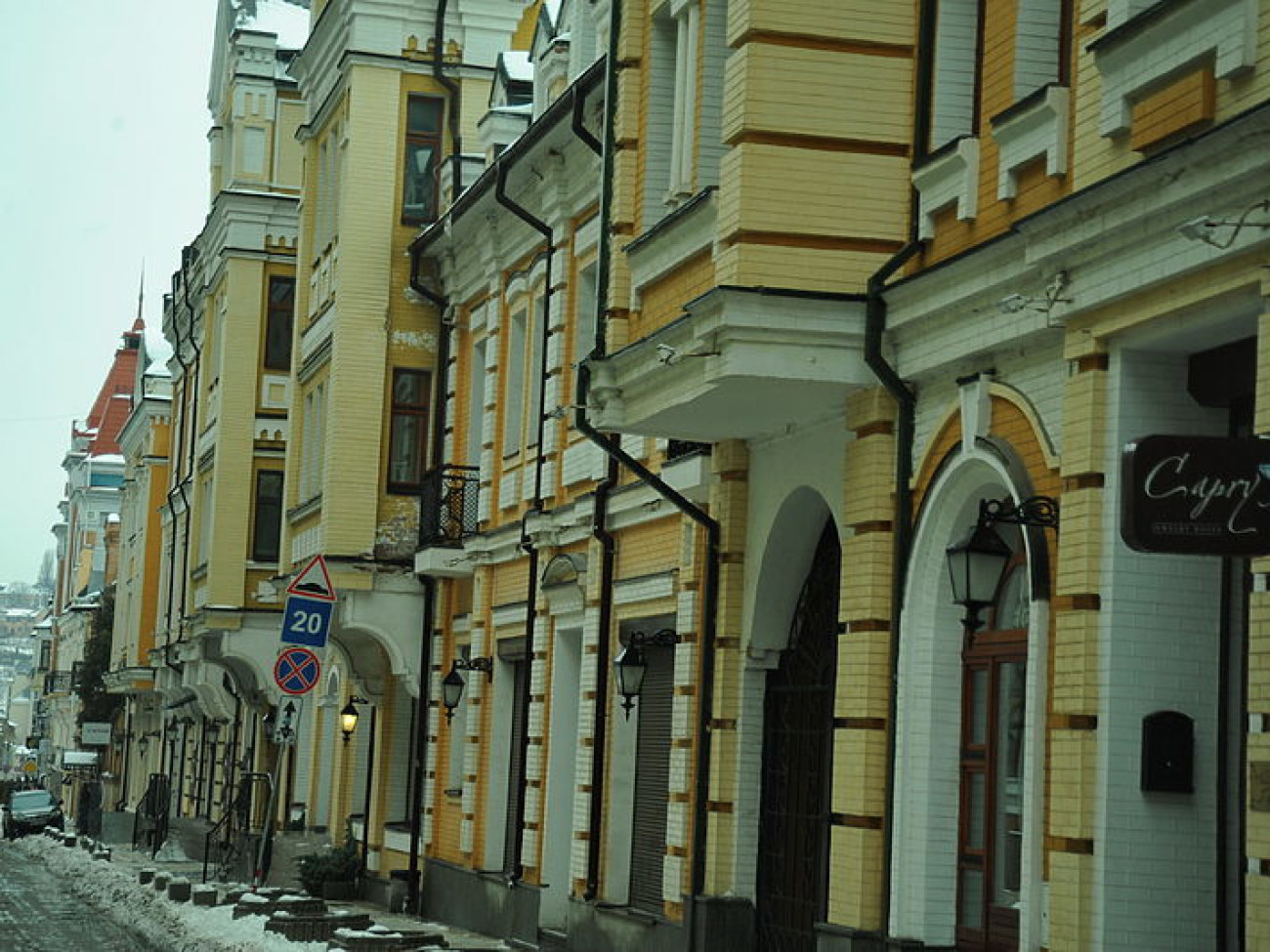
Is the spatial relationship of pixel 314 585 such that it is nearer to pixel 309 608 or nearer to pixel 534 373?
pixel 309 608

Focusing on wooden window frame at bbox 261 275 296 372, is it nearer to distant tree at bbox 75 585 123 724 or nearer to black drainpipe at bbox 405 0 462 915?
black drainpipe at bbox 405 0 462 915

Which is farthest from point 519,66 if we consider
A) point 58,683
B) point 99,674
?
point 58,683

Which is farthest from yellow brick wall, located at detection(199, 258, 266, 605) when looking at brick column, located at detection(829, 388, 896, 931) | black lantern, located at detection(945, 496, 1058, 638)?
black lantern, located at detection(945, 496, 1058, 638)

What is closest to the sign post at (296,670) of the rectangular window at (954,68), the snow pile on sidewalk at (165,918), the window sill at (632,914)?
the snow pile on sidewalk at (165,918)

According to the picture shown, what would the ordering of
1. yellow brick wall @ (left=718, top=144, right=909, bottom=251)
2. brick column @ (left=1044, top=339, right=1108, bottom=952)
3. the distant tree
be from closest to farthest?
brick column @ (left=1044, top=339, right=1108, bottom=952) → yellow brick wall @ (left=718, top=144, right=909, bottom=251) → the distant tree

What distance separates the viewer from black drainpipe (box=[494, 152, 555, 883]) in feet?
76.9

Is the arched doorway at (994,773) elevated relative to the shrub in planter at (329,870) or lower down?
elevated

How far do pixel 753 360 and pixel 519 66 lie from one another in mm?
14369

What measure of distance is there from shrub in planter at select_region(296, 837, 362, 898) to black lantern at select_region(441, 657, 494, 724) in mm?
3713

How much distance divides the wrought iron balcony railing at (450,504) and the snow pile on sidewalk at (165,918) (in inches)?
194

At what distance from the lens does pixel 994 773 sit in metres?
13.0

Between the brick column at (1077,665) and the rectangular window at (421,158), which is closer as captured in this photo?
the brick column at (1077,665)

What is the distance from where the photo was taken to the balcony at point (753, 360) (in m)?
13.7

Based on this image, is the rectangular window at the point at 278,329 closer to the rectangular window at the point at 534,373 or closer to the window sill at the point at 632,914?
the rectangular window at the point at 534,373
